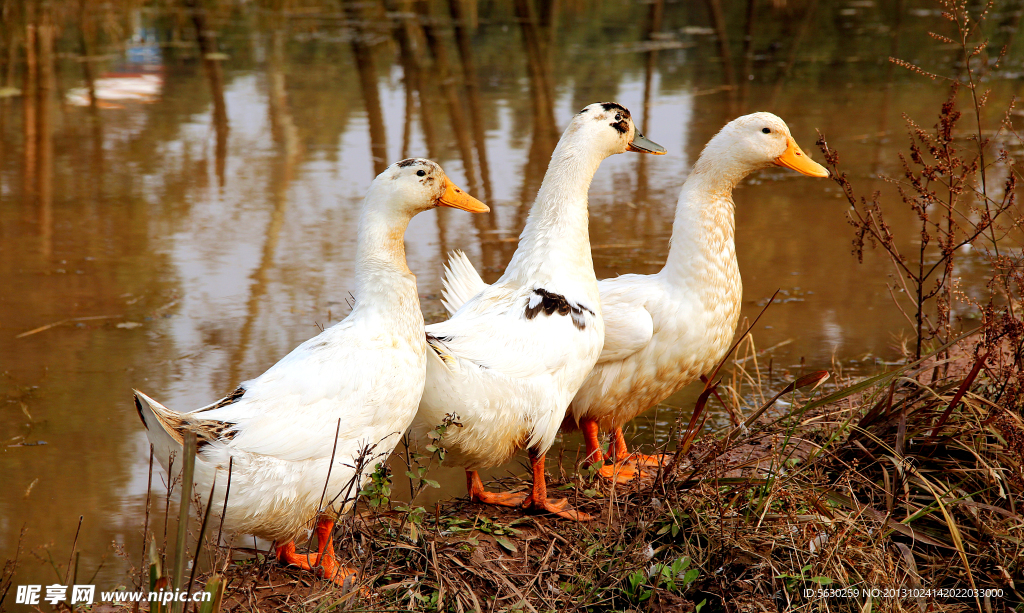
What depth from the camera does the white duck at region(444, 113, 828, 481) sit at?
3.85 m

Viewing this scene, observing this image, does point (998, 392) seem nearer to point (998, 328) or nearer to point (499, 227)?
point (998, 328)

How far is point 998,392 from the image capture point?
352cm

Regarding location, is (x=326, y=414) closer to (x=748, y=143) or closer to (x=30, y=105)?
(x=748, y=143)

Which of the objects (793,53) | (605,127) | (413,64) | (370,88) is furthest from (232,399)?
(793,53)

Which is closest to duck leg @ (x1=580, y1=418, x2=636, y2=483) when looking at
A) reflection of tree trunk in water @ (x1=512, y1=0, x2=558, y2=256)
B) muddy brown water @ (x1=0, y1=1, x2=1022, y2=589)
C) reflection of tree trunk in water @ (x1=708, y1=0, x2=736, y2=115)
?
muddy brown water @ (x1=0, y1=1, x2=1022, y2=589)

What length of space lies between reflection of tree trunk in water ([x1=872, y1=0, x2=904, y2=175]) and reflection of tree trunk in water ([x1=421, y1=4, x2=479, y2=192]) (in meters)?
3.37

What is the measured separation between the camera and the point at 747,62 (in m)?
12.3

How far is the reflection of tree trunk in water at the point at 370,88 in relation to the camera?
8672mm

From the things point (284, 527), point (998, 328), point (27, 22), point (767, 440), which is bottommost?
point (767, 440)

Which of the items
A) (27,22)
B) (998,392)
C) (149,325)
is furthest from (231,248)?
(27,22)

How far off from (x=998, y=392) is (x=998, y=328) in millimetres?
425

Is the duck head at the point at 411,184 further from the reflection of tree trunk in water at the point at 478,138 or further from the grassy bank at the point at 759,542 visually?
the reflection of tree trunk in water at the point at 478,138


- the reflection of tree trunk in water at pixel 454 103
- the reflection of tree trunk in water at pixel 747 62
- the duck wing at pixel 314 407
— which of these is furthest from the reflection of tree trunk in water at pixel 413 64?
the duck wing at pixel 314 407

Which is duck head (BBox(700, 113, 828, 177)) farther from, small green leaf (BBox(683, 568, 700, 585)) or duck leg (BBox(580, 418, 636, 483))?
small green leaf (BBox(683, 568, 700, 585))
